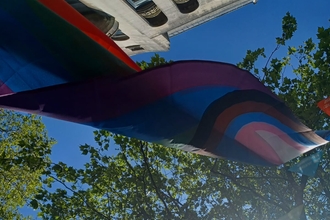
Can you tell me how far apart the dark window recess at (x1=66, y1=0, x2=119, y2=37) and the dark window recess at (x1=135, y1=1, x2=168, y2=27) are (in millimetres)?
1755

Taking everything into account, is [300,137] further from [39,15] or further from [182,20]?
[182,20]

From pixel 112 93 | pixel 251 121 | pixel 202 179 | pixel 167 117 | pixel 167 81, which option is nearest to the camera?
pixel 112 93

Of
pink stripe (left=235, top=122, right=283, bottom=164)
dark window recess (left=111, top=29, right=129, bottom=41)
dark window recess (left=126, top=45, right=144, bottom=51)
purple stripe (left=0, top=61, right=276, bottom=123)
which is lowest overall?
purple stripe (left=0, top=61, right=276, bottom=123)

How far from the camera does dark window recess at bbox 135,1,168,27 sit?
55.2 feet

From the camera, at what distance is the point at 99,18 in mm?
14914

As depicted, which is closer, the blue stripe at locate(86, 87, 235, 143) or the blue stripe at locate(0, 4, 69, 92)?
the blue stripe at locate(0, 4, 69, 92)

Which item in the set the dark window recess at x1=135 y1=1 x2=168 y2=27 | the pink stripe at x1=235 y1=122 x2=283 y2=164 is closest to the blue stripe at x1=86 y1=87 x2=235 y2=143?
the pink stripe at x1=235 y1=122 x2=283 y2=164

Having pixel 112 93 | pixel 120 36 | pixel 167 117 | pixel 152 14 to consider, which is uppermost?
pixel 152 14

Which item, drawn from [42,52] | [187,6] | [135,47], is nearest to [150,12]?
[187,6]

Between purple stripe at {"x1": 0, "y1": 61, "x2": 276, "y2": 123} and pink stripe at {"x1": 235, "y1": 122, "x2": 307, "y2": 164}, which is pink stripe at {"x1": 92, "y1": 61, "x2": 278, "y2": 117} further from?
pink stripe at {"x1": 235, "y1": 122, "x2": 307, "y2": 164}

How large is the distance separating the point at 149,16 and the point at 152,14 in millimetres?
198

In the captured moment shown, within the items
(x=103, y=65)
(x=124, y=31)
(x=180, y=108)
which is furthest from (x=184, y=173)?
(x=103, y=65)

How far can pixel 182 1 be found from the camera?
17.1 metres

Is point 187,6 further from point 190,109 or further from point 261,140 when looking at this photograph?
point 190,109
